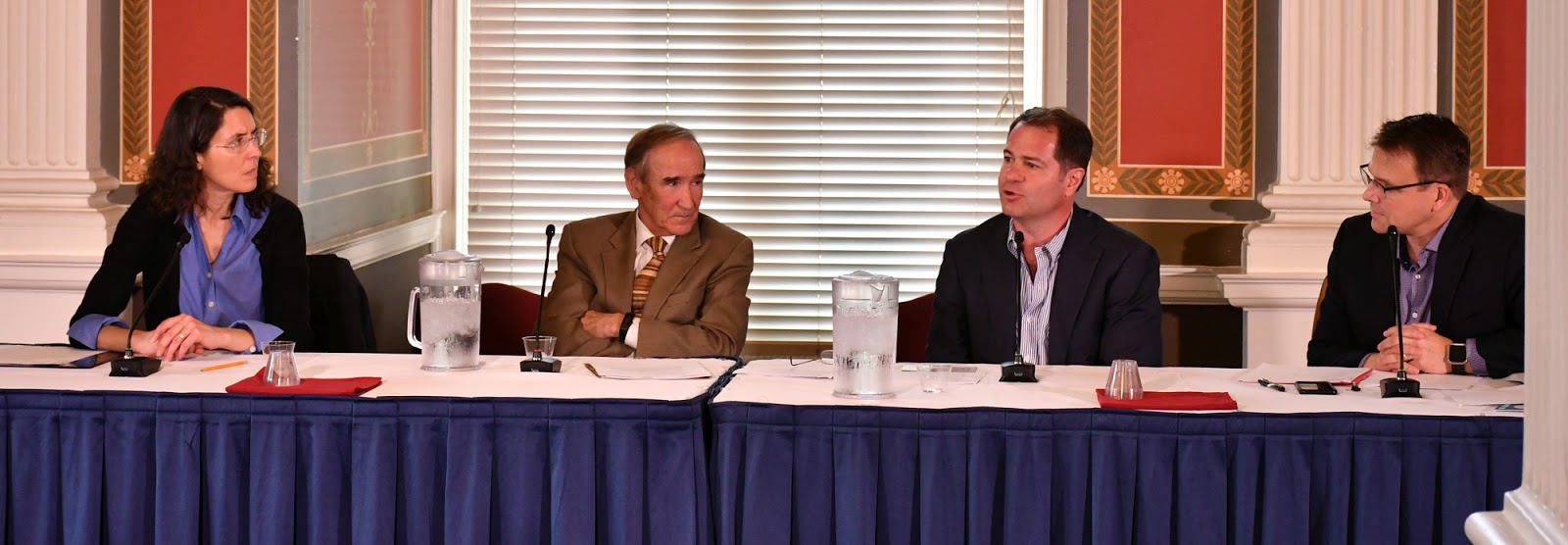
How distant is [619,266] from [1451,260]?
1.83m

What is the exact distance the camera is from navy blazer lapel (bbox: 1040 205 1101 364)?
3.22 meters

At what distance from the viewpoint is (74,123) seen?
4.02m

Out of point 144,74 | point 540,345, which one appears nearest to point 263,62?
point 144,74

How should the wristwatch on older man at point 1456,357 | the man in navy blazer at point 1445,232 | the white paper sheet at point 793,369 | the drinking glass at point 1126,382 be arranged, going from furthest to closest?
the man in navy blazer at point 1445,232
the wristwatch on older man at point 1456,357
the white paper sheet at point 793,369
the drinking glass at point 1126,382

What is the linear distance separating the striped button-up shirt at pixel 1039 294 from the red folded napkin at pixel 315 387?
143 cm

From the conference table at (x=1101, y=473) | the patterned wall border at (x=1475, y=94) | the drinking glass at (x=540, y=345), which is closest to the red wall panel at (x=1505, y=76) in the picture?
the patterned wall border at (x=1475, y=94)

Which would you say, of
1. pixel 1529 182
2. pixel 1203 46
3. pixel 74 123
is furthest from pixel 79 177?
pixel 1529 182

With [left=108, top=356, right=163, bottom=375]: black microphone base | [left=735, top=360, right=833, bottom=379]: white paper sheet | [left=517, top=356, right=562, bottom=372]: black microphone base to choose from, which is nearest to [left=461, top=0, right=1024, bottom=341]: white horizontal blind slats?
[left=735, top=360, right=833, bottom=379]: white paper sheet

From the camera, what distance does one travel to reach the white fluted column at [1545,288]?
4.41 feet

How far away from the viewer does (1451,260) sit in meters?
3.02

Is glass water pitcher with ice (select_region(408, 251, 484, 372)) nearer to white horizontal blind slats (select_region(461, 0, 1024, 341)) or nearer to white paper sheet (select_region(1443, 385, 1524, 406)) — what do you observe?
white paper sheet (select_region(1443, 385, 1524, 406))

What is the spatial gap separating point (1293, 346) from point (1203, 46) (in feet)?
→ 2.81

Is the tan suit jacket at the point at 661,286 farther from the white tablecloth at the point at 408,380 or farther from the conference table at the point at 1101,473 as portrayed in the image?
the conference table at the point at 1101,473

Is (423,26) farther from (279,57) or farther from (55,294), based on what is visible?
(55,294)
